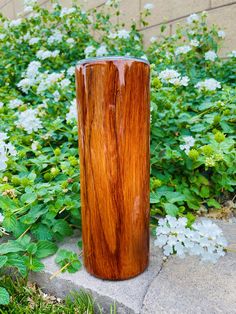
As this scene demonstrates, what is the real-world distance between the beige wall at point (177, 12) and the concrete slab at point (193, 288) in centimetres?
172

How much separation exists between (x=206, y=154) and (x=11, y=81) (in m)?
1.87

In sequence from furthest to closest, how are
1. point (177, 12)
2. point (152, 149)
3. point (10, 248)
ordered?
point (177, 12)
point (152, 149)
point (10, 248)

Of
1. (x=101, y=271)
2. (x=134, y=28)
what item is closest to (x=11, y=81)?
(x=134, y=28)

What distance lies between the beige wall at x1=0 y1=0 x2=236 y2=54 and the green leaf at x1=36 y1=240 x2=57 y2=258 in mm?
1836

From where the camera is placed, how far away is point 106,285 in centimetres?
84

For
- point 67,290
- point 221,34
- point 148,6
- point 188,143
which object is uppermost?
point 148,6

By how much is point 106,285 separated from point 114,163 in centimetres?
32

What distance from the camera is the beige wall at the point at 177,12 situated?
216 cm

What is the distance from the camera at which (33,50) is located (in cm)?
255

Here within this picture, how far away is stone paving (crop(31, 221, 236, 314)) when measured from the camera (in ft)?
2.49

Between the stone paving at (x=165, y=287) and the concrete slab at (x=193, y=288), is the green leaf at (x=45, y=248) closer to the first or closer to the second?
the stone paving at (x=165, y=287)

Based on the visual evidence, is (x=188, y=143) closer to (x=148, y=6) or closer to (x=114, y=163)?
(x=114, y=163)

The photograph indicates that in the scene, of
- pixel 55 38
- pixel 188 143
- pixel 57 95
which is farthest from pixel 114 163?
pixel 55 38

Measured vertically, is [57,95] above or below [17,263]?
above
